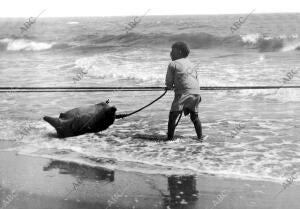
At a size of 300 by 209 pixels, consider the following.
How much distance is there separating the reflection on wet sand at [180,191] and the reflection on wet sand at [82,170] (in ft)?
2.23

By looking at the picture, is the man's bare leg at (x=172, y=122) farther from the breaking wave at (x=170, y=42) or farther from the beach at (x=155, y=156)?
the breaking wave at (x=170, y=42)

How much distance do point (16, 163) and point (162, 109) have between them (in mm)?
4525

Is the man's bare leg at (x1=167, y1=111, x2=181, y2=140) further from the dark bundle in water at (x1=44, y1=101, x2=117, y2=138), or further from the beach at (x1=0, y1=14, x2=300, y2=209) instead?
the dark bundle in water at (x1=44, y1=101, x2=117, y2=138)

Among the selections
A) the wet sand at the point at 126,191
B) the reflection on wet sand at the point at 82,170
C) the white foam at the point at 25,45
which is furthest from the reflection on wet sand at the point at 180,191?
the white foam at the point at 25,45

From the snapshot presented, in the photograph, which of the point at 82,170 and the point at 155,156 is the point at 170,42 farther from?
the point at 82,170

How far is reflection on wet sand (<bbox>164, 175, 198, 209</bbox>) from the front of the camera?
4.13 meters

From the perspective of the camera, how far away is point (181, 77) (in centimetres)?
603

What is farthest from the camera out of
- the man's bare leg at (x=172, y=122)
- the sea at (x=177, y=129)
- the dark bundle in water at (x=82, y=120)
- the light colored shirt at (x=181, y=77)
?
the dark bundle in water at (x=82, y=120)

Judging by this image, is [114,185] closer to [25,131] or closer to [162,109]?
[25,131]

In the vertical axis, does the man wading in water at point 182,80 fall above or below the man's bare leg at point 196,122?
above

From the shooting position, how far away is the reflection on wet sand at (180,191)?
163 inches

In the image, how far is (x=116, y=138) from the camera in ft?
22.8

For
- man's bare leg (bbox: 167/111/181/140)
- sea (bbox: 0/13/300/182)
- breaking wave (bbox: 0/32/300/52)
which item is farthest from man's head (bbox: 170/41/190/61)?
breaking wave (bbox: 0/32/300/52)

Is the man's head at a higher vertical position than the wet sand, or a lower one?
higher
